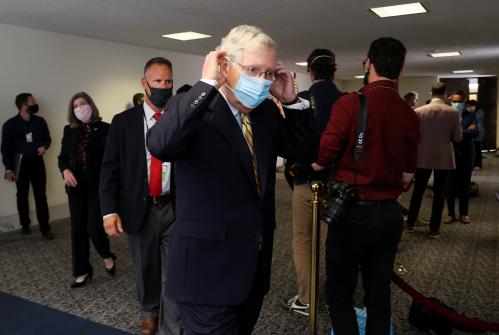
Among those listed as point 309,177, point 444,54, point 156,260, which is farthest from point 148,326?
point 444,54

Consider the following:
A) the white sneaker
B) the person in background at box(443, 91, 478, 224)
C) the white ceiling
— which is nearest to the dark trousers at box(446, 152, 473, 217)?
the person in background at box(443, 91, 478, 224)

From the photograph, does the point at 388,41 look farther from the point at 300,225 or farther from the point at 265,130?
the point at 300,225

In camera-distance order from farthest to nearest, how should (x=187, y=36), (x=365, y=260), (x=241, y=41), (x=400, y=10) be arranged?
1. (x=187, y=36)
2. (x=400, y=10)
3. (x=365, y=260)
4. (x=241, y=41)

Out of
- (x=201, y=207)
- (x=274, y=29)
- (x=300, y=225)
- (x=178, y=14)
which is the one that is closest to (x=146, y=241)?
(x=300, y=225)

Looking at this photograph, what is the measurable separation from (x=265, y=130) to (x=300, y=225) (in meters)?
1.45

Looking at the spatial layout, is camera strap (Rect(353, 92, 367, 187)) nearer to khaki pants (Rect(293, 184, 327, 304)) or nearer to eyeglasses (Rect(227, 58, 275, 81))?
eyeglasses (Rect(227, 58, 275, 81))

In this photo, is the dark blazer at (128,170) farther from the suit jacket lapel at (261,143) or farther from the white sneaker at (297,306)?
the white sneaker at (297,306)

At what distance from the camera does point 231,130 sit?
1.41 m

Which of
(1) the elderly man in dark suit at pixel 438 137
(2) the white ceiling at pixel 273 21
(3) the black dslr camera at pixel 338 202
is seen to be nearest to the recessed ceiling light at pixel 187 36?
(2) the white ceiling at pixel 273 21

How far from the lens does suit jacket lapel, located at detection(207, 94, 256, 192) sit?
1.40m

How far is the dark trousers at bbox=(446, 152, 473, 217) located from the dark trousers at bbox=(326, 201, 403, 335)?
4062mm

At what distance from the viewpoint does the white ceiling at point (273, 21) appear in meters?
4.97

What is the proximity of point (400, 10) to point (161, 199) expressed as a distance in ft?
14.0

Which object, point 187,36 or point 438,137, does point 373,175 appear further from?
point 187,36
